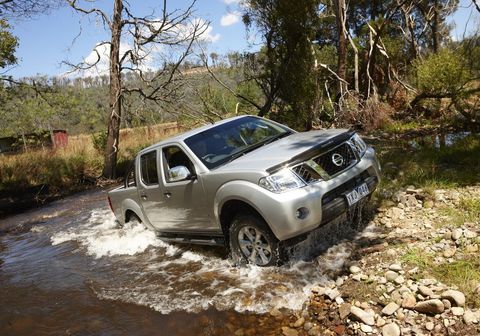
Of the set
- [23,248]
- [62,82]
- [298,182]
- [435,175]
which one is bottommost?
[23,248]

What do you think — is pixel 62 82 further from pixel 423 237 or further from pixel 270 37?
pixel 423 237


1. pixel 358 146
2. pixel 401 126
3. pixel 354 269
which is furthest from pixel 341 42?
pixel 354 269

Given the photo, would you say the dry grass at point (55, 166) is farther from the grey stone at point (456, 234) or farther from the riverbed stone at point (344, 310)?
the grey stone at point (456, 234)

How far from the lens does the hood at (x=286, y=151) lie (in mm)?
4512

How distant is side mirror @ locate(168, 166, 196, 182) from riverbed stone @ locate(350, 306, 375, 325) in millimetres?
2547

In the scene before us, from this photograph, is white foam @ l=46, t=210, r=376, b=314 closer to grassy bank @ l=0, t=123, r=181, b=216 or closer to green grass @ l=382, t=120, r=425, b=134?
grassy bank @ l=0, t=123, r=181, b=216

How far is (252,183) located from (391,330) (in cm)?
194

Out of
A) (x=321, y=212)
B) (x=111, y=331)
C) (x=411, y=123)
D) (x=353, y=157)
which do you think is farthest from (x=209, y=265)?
(x=411, y=123)

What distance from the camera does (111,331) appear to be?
4438mm

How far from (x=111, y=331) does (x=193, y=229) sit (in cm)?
170

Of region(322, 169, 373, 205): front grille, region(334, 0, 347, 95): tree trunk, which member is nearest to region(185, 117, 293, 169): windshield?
region(322, 169, 373, 205): front grille

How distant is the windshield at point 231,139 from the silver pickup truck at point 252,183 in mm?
14

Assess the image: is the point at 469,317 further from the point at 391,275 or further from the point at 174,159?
the point at 174,159

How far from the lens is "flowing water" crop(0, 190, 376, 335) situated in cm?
435
